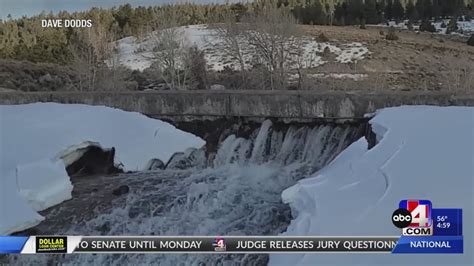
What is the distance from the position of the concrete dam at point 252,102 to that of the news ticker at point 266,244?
2752 millimetres

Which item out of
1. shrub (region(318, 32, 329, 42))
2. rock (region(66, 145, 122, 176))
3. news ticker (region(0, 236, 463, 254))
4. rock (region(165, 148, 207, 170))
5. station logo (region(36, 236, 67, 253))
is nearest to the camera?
news ticker (region(0, 236, 463, 254))

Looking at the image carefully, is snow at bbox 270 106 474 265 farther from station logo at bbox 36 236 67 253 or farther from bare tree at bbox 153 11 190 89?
bare tree at bbox 153 11 190 89

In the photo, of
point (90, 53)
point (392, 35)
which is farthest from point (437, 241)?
point (392, 35)

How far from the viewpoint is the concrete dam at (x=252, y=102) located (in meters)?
4.52

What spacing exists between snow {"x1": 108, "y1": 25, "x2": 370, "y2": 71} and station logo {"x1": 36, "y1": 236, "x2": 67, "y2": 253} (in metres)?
7.99

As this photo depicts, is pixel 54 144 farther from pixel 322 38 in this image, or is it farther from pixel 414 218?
pixel 322 38

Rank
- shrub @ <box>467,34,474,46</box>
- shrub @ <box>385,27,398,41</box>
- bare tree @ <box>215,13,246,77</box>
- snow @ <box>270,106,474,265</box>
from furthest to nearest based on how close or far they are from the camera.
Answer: shrub @ <box>385,27,398,41</box>, shrub @ <box>467,34,474,46</box>, bare tree @ <box>215,13,246,77</box>, snow @ <box>270,106,474,265</box>

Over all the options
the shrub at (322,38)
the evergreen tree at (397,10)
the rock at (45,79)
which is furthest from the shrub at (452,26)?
the rock at (45,79)

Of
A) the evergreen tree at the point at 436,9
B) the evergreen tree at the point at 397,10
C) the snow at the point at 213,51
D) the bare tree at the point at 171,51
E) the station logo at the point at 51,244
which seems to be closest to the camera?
the station logo at the point at 51,244

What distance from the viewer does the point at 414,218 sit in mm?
1947

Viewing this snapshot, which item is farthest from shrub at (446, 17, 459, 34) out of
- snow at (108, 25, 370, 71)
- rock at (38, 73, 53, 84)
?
rock at (38, 73, 53, 84)

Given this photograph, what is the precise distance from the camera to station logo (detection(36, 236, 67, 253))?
6.49 ft

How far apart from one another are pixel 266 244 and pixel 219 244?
181 mm

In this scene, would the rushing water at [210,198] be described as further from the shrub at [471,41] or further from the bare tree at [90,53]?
the shrub at [471,41]
